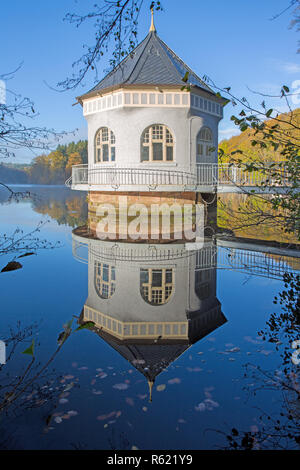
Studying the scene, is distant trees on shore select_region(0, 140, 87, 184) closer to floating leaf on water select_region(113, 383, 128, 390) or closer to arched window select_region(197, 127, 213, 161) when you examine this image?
arched window select_region(197, 127, 213, 161)

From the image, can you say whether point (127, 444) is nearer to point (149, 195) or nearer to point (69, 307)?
point (69, 307)

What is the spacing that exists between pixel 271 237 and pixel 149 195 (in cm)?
572

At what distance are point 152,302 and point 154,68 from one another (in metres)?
14.1

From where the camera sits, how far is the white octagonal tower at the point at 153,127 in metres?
16.7

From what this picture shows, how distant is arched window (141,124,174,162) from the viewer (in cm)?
1727

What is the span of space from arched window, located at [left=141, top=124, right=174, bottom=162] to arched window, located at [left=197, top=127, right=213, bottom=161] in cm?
161

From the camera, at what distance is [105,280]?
838cm

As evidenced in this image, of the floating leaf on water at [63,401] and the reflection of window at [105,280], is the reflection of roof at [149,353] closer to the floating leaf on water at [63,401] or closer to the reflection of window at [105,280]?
the floating leaf on water at [63,401]

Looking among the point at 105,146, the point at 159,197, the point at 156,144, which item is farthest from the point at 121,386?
the point at 105,146

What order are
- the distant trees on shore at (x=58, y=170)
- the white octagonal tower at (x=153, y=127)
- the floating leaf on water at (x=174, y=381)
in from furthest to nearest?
the distant trees on shore at (x=58, y=170) → the white octagonal tower at (x=153, y=127) → the floating leaf on water at (x=174, y=381)

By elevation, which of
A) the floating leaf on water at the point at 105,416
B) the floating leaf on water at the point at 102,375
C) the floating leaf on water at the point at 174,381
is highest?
the floating leaf on water at the point at 102,375

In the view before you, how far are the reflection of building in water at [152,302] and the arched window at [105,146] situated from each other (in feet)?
26.3

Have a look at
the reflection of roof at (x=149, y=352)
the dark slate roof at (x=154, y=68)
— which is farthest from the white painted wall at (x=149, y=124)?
the reflection of roof at (x=149, y=352)

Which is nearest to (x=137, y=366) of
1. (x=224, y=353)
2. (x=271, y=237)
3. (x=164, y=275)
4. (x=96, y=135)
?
(x=224, y=353)
